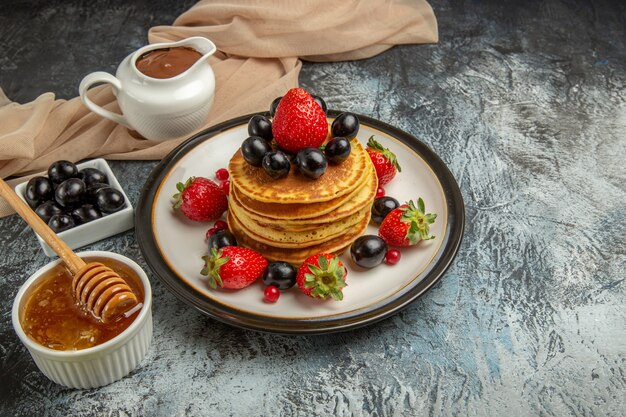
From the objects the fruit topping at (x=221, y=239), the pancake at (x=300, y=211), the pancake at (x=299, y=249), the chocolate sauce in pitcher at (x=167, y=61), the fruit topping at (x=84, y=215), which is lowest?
the fruit topping at (x=84, y=215)

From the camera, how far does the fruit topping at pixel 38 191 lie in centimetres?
250

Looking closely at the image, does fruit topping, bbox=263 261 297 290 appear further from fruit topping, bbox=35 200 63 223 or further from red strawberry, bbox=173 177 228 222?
fruit topping, bbox=35 200 63 223

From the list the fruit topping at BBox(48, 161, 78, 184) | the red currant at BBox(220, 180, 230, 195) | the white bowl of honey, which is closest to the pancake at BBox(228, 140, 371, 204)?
the red currant at BBox(220, 180, 230, 195)

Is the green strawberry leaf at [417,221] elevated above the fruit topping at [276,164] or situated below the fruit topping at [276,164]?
below

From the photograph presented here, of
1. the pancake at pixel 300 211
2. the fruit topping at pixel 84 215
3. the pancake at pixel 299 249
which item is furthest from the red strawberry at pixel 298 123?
the fruit topping at pixel 84 215

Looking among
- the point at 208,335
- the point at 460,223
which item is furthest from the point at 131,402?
the point at 460,223

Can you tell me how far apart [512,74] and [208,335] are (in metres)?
2.07

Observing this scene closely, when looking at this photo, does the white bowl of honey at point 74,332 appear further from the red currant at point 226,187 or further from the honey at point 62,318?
the red currant at point 226,187

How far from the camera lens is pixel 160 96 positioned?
282 centimetres

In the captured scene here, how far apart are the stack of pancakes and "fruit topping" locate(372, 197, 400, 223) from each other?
57mm

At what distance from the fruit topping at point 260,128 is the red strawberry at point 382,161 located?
42cm

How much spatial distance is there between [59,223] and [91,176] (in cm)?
24

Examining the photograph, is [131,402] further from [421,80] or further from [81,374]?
[421,80]

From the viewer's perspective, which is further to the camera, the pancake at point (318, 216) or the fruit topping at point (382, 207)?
the fruit topping at point (382, 207)
